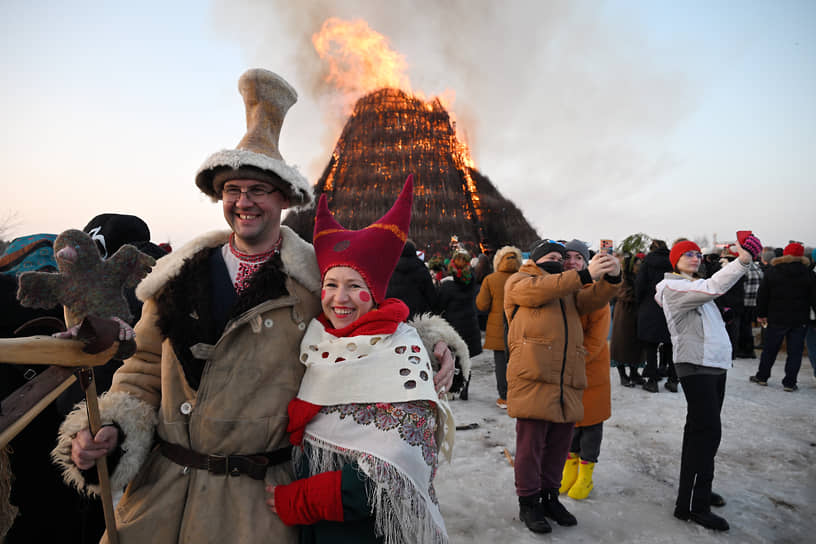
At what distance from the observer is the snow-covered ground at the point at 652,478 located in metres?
3.16

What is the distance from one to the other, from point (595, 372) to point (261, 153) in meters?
3.12

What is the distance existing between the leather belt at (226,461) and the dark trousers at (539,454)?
222cm

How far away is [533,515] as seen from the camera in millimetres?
3178

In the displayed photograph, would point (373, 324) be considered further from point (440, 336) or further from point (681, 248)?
point (681, 248)

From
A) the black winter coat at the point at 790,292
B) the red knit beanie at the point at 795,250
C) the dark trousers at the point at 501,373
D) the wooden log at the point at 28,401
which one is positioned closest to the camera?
the wooden log at the point at 28,401

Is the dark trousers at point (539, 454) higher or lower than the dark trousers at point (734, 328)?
lower

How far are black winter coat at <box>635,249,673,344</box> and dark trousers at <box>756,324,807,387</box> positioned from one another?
1.94 metres

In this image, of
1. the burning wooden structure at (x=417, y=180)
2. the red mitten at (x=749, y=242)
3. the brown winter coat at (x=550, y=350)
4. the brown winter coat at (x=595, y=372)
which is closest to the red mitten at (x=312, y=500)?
the brown winter coat at (x=550, y=350)

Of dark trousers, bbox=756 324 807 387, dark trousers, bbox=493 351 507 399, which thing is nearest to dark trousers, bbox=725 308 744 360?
dark trousers, bbox=756 324 807 387

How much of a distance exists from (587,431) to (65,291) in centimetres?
367

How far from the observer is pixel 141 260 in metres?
1.22

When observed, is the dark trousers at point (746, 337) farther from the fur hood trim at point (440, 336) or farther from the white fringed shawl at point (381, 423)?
the white fringed shawl at point (381, 423)

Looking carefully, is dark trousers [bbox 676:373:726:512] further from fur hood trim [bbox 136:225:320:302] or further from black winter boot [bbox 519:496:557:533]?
fur hood trim [bbox 136:225:320:302]

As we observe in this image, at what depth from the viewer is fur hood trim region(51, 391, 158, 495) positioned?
144cm
